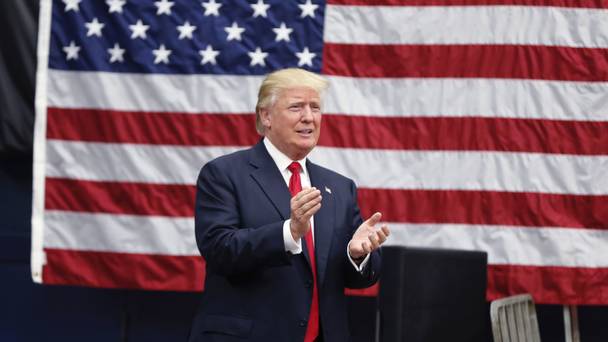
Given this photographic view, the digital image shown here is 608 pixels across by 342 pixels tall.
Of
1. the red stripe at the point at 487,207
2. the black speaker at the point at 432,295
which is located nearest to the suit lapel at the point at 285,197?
the black speaker at the point at 432,295

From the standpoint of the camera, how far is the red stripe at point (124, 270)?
438 centimetres

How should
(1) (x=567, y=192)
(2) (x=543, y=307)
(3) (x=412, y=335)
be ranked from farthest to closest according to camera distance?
(2) (x=543, y=307) < (1) (x=567, y=192) < (3) (x=412, y=335)

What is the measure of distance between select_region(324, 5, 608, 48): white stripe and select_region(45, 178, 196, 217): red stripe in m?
1.08

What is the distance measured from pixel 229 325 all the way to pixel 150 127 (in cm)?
202

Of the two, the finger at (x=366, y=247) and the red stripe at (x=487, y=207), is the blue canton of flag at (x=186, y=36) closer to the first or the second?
the red stripe at (x=487, y=207)

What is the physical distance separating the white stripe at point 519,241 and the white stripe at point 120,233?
104 centimetres

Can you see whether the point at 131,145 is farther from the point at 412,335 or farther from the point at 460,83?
the point at 412,335

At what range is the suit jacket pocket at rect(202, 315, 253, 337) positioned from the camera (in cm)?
255

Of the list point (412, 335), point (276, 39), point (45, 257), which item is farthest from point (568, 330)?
point (45, 257)

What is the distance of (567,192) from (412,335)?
1.56 meters

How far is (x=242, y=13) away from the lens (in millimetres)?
4379

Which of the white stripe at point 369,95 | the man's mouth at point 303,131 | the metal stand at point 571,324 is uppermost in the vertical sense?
the white stripe at point 369,95

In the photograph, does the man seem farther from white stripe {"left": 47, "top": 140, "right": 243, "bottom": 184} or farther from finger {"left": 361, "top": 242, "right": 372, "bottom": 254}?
white stripe {"left": 47, "top": 140, "right": 243, "bottom": 184}

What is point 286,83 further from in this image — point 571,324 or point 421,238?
point 571,324
